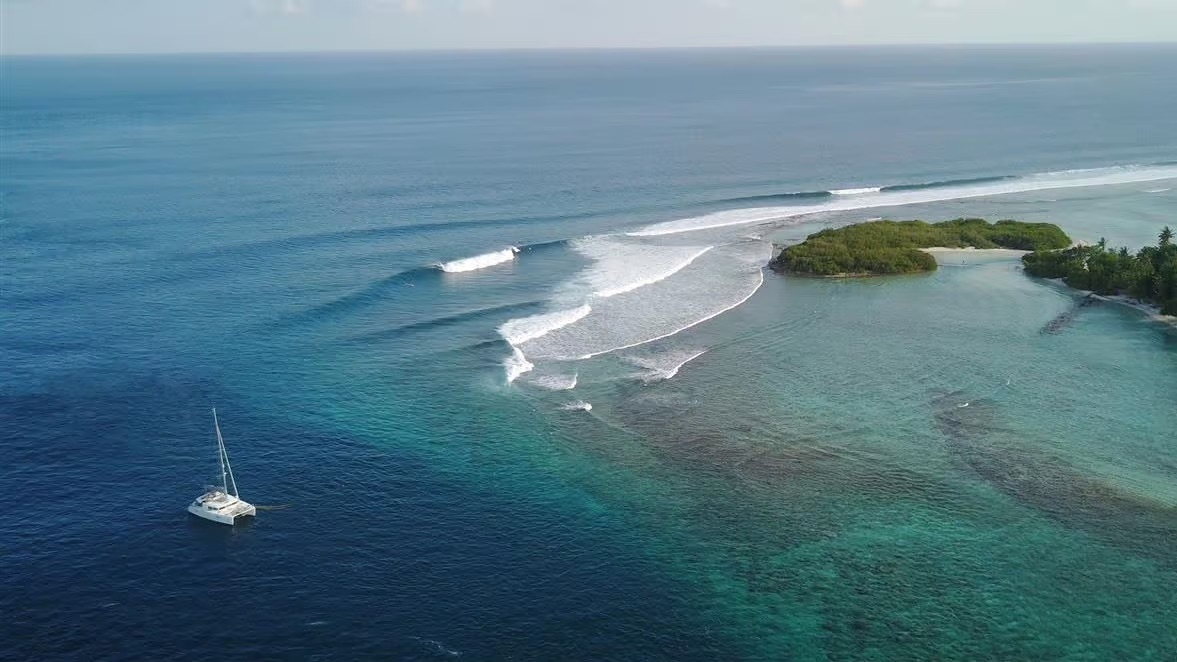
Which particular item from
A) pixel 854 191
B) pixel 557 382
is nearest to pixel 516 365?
pixel 557 382

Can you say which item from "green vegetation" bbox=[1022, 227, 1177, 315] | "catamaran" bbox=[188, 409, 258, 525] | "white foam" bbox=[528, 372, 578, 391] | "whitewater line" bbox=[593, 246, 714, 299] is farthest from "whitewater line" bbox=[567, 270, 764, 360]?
"catamaran" bbox=[188, 409, 258, 525]

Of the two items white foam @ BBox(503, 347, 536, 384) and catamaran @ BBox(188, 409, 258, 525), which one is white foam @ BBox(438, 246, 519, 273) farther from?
catamaran @ BBox(188, 409, 258, 525)

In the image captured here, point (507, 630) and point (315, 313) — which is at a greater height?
point (315, 313)

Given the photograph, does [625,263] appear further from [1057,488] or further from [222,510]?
[222,510]

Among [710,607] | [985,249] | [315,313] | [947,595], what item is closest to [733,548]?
[710,607]

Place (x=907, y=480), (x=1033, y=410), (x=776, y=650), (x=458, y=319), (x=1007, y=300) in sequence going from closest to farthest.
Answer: (x=776, y=650), (x=907, y=480), (x=1033, y=410), (x=458, y=319), (x=1007, y=300)

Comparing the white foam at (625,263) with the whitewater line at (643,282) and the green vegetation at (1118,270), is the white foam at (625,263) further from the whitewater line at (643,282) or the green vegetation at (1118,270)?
the green vegetation at (1118,270)

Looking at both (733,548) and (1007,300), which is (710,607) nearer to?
(733,548)
